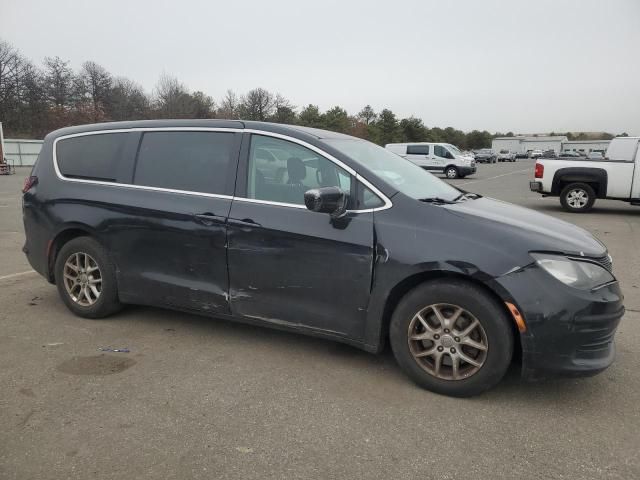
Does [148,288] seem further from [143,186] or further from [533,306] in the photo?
[533,306]

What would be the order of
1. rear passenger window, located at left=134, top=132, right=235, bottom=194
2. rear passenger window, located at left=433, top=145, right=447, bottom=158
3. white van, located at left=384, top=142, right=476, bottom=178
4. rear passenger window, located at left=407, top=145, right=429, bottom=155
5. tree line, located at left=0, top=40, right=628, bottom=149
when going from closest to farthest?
rear passenger window, located at left=134, top=132, right=235, bottom=194 → white van, located at left=384, top=142, right=476, bottom=178 → rear passenger window, located at left=433, top=145, right=447, bottom=158 → rear passenger window, located at left=407, top=145, right=429, bottom=155 → tree line, located at left=0, top=40, right=628, bottom=149

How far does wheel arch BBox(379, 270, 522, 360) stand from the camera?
120 inches

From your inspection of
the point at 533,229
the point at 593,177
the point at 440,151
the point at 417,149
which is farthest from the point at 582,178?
the point at 417,149

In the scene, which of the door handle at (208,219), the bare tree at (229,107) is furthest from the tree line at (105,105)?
the door handle at (208,219)

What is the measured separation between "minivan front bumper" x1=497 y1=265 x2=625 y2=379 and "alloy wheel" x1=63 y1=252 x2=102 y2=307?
340 cm

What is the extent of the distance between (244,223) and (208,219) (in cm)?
32

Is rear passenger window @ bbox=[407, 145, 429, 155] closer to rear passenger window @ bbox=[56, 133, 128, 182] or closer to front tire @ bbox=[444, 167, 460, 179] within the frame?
front tire @ bbox=[444, 167, 460, 179]

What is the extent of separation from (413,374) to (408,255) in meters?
0.79

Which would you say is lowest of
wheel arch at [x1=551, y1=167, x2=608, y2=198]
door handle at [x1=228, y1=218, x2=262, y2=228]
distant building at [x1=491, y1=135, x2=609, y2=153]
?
door handle at [x1=228, y1=218, x2=262, y2=228]

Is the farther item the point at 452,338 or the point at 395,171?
the point at 395,171

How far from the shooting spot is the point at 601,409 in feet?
10.1

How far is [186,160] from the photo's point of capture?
409cm

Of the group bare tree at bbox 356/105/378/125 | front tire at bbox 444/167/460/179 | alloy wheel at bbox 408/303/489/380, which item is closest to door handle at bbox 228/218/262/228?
alloy wheel at bbox 408/303/489/380

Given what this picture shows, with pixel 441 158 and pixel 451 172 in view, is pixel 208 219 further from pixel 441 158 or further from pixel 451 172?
pixel 441 158
